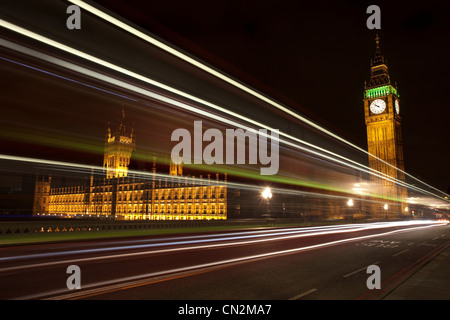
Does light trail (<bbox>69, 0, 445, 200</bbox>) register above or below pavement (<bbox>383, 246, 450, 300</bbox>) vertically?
above

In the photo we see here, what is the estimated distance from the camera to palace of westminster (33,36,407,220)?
8238 cm

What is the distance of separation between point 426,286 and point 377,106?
366 feet

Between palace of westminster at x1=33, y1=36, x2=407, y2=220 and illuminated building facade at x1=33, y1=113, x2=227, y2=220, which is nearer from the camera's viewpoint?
palace of westminster at x1=33, y1=36, x2=407, y2=220

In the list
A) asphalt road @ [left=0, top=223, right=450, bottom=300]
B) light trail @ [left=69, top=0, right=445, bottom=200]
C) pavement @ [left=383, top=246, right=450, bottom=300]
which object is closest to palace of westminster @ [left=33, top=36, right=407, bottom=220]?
light trail @ [left=69, top=0, right=445, bottom=200]

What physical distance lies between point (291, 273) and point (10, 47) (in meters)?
9.54

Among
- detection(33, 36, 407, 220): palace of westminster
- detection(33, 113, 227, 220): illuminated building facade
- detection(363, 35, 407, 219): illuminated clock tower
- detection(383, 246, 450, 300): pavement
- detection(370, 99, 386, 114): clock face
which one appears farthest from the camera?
detection(370, 99, 386, 114): clock face

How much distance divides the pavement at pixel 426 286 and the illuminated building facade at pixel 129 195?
5329 cm

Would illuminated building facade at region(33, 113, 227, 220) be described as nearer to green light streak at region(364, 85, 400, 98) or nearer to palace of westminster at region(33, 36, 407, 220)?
palace of westminster at region(33, 36, 407, 220)

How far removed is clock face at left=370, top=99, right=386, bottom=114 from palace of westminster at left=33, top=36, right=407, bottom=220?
0.99ft

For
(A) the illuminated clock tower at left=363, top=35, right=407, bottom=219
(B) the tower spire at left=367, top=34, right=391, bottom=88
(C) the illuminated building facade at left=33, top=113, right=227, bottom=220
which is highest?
(B) the tower spire at left=367, top=34, right=391, bottom=88

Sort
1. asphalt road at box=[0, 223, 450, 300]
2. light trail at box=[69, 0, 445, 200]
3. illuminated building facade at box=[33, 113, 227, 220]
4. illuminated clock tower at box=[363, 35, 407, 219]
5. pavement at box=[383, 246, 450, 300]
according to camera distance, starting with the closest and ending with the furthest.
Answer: pavement at box=[383, 246, 450, 300] → asphalt road at box=[0, 223, 450, 300] → light trail at box=[69, 0, 445, 200] → illuminated building facade at box=[33, 113, 227, 220] → illuminated clock tower at box=[363, 35, 407, 219]
